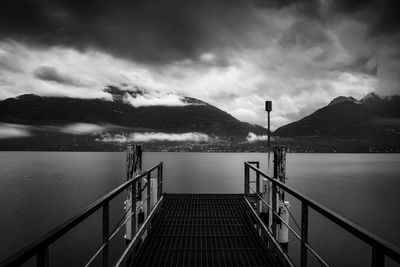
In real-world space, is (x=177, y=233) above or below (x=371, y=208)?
above

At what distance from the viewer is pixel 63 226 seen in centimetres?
201

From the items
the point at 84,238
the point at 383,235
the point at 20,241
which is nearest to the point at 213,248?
the point at 84,238

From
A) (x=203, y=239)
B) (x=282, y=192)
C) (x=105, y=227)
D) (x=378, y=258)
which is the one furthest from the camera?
(x=282, y=192)

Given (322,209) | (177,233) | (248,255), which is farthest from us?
(177,233)

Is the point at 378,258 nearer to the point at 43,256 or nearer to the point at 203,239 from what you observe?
the point at 43,256

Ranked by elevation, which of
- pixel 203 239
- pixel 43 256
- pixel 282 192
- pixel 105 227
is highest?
pixel 43 256

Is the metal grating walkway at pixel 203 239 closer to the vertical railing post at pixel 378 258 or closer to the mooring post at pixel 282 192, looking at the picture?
the mooring post at pixel 282 192

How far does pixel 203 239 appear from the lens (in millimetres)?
5582

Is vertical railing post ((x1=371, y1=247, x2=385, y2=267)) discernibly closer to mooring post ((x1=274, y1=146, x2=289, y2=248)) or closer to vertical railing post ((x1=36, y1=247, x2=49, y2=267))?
vertical railing post ((x1=36, y1=247, x2=49, y2=267))

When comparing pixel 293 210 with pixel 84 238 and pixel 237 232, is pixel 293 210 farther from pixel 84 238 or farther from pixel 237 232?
pixel 237 232

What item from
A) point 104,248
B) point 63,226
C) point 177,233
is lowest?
point 177,233

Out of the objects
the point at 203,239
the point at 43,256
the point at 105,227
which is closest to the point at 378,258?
the point at 43,256

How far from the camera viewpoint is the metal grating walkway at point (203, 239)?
178 inches

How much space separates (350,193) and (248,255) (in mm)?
38727
